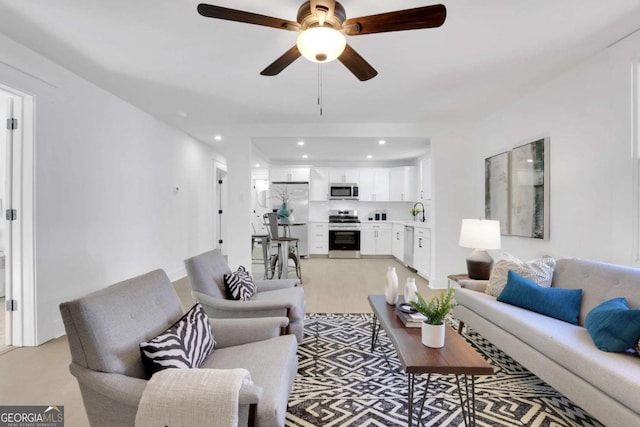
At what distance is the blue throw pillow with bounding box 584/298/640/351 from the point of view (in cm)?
158

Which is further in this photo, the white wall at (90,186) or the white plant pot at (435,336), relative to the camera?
the white wall at (90,186)

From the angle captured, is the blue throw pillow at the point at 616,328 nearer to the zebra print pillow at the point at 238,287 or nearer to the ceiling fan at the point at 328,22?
the ceiling fan at the point at 328,22

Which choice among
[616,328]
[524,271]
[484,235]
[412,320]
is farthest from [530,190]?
[412,320]

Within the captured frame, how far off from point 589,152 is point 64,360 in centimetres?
463

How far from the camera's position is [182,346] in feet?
4.47

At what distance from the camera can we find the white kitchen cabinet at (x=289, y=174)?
25.2ft

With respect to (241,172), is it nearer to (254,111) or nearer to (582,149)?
(254,111)

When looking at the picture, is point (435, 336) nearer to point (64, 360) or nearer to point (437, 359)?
point (437, 359)

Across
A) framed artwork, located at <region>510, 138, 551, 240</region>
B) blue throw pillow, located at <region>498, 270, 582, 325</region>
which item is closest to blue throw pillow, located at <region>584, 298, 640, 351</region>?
blue throw pillow, located at <region>498, 270, 582, 325</region>

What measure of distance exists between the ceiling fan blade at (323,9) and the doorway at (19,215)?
2617 millimetres

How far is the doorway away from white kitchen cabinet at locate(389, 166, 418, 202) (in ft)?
21.4

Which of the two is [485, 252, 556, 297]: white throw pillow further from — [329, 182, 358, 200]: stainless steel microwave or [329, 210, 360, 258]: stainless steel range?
[329, 182, 358, 200]: stainless steel microwave

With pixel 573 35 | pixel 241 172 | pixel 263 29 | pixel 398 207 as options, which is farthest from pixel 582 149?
pixel 398 207

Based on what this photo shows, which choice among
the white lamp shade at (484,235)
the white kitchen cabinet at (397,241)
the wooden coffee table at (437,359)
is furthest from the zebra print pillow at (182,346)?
the white kitchen cabinet at (397,241)
